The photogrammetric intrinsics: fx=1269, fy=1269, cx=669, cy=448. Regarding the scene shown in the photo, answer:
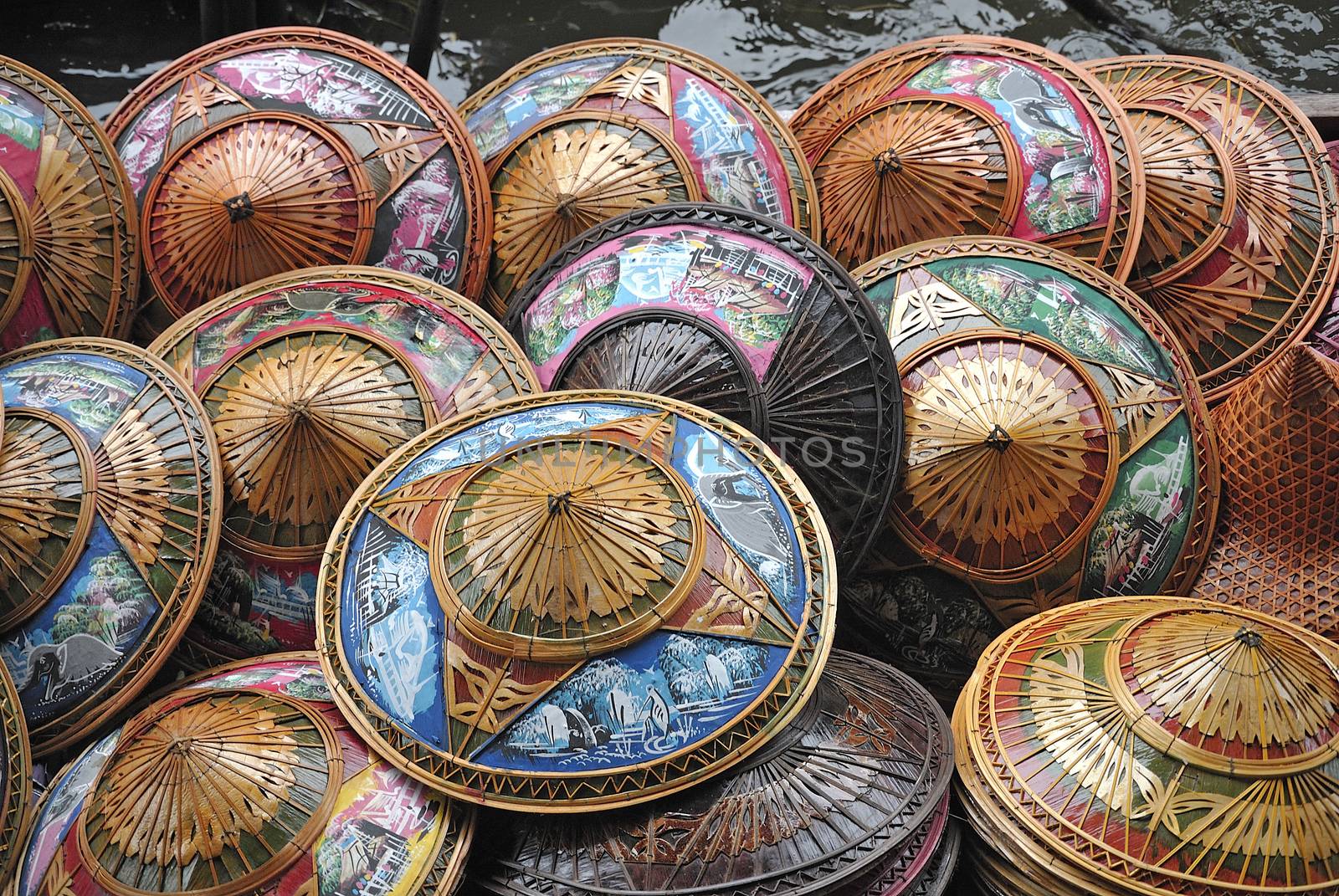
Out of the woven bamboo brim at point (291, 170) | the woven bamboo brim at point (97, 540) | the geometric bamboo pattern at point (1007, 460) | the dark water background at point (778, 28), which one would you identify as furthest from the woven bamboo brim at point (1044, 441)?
the dark water background at point (778, 28)

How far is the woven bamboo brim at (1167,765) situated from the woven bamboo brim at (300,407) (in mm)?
2088

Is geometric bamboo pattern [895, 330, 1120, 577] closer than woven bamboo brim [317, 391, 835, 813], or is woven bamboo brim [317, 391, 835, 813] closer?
woven bamboo brim [317, 391, 835, 813]

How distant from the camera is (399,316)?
4.69 m

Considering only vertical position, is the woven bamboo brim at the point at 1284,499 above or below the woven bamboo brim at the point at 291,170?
below

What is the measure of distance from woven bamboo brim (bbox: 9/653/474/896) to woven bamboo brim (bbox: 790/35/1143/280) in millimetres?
2889

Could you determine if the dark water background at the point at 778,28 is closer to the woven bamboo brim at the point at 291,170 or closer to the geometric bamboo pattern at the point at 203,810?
the woven bamboo brim at the point at 291,170

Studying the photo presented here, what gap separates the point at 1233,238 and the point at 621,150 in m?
2.65

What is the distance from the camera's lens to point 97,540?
4.17 metres

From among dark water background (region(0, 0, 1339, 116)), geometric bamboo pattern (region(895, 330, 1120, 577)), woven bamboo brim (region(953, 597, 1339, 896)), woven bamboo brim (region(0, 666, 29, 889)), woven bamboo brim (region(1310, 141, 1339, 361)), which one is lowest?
woven bamboo brim (region(0, 666, 29, 889))

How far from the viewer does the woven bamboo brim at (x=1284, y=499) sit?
4.54 m

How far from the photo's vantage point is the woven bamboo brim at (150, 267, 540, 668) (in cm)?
435

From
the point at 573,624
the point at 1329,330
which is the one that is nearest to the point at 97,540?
the point at 573,624

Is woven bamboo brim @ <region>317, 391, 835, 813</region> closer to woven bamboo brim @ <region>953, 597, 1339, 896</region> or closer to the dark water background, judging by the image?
woven bamboo brim @ <region>953, 597, 1339, 896</region>

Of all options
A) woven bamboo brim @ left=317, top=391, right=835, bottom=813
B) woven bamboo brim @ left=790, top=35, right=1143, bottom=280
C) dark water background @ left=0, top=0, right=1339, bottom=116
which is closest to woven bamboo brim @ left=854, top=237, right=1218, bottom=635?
woven bamboo brim @ left=790, top=35, right=1143, bottom=280
